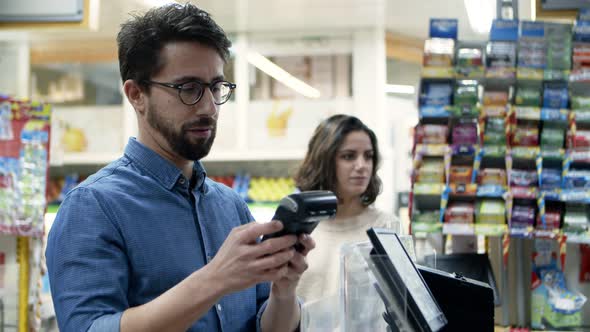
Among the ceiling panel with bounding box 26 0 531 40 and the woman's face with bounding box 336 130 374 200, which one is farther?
the ceiling panel with bounding box 26 0 531 40

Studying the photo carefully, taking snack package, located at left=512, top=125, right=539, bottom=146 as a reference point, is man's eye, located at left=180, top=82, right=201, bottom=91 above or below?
above

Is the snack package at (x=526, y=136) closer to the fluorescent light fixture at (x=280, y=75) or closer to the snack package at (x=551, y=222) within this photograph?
the snack package at (x=551, y=222)

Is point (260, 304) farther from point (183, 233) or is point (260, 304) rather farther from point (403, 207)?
point (403, 207)

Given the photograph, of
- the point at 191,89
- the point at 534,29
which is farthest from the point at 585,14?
Result: the point at 191,89

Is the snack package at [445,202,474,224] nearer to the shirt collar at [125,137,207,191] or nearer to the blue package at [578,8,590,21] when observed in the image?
the blue package at [578,8,590,21]

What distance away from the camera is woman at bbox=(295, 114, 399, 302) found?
10.5ft

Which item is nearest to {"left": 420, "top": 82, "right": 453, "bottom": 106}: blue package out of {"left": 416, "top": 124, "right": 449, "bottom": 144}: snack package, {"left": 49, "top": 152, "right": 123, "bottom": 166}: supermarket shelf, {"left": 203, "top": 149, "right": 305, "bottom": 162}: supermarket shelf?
{"left": 416, "top": 124, "right": 449, "bottom": 144}: snack package

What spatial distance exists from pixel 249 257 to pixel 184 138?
1.34ft

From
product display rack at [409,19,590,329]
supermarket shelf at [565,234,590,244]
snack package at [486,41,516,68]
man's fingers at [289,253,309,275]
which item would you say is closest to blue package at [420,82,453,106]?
product display rack at [409,19,590,329]

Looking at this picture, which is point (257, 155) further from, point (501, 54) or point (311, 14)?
point (501, 54)

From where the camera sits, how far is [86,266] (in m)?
1.28

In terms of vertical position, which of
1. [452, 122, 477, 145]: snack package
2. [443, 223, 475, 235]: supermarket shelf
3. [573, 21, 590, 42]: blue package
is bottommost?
[443, 223, 475, 235]: supermarket shelf

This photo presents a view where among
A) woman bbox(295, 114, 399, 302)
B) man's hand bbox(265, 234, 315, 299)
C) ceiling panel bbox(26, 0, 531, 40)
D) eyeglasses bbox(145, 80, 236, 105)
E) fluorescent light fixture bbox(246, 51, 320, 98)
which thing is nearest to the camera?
man's hand bbox(265, 234, 315, 299)

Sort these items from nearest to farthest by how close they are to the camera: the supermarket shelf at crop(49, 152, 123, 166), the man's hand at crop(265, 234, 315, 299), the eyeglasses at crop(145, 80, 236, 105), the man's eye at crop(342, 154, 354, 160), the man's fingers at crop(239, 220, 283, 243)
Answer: the man's fingers at crop(239, 220, 283, 243)
the man's hand at crop(265, 234, 315, 299)
the eyeglasses at crop(145, 80, 236, 105)
the man's eye at crop(342, 154, 354, 160)
the supermarket shelf at crop(49, 152, 123, 166)
